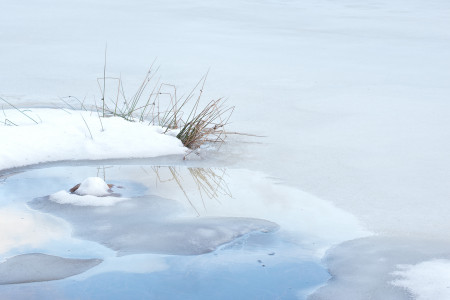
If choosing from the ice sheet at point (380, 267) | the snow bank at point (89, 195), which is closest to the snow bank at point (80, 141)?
the snow bank at point (89, 195)

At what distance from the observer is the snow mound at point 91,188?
2953 mm

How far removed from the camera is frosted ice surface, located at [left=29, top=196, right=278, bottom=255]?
8.15 feet

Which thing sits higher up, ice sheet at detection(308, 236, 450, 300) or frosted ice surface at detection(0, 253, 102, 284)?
ice sheet at detection(308, 236, 450, 300)

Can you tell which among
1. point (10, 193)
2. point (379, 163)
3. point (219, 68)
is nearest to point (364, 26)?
point (219, 68)

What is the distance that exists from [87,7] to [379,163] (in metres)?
6.79

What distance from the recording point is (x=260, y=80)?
217 inches

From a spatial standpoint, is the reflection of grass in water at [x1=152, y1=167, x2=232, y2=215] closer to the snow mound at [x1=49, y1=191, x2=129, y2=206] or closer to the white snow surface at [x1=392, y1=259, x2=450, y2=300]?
the snow mound at [x1=49, y1=191, x2=129, y2=206]

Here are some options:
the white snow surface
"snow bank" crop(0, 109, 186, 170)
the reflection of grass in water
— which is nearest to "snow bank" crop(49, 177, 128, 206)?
the reflection of grass in water

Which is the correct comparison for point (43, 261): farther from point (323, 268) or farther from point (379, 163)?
point (379, 163)

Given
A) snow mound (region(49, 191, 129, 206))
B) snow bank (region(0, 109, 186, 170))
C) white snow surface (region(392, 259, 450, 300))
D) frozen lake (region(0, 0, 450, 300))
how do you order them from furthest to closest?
1. snow bank (region(0, 109, 186, 170))
2. snow mound (region(49, 191, 129, 206))
3. frozen lake (region(0, 0, 450, 300))
4. white snow surface (region(392, 259, 450, 300))

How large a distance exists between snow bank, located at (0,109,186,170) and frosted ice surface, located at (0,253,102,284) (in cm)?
106

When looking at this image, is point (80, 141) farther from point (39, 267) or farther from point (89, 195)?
point (39, 267)

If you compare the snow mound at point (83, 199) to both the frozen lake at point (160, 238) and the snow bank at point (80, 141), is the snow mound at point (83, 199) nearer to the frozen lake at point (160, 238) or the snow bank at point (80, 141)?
the frozen lake at point (160, 238)

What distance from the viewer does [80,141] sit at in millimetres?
3551
